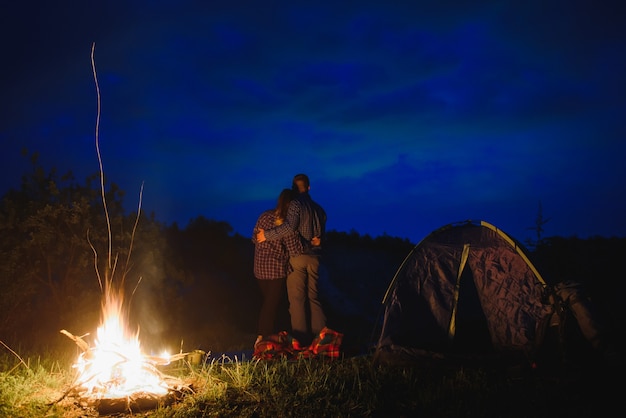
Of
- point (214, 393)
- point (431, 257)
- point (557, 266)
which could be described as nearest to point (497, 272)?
point (431, 257)

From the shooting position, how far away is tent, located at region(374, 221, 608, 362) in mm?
6277

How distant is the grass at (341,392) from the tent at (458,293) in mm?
817

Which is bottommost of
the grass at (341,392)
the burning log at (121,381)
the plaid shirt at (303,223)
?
the grass at (341,392)

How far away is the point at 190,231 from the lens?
13164mm

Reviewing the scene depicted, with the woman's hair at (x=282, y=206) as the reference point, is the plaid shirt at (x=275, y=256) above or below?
below

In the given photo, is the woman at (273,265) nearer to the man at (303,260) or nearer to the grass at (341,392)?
the man at (303,260)

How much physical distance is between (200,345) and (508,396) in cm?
481

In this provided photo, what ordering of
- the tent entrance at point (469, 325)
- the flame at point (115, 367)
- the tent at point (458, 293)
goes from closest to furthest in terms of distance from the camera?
the flame at point (115, 367) → the tent at point (458, 293) → the tent entrance at point (469, 325)

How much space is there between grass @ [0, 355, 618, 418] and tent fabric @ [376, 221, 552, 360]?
0.86 metres

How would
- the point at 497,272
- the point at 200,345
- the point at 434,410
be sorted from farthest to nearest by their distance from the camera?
the point at 200,345
the point at 497,272
the point at 434,410

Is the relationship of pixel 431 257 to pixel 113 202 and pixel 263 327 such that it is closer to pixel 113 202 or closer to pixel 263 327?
pixel 263 327

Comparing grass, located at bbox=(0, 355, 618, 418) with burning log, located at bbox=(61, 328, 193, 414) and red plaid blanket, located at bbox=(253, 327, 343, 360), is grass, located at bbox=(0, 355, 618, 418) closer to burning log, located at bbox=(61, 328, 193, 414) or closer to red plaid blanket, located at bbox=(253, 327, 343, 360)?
burning log, located at bbox=(61, 328, 193, 414)

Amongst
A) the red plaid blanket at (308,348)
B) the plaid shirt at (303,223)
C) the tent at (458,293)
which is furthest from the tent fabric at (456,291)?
the plaid shirt at (303,223)

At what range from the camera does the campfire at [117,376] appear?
4.41 m
